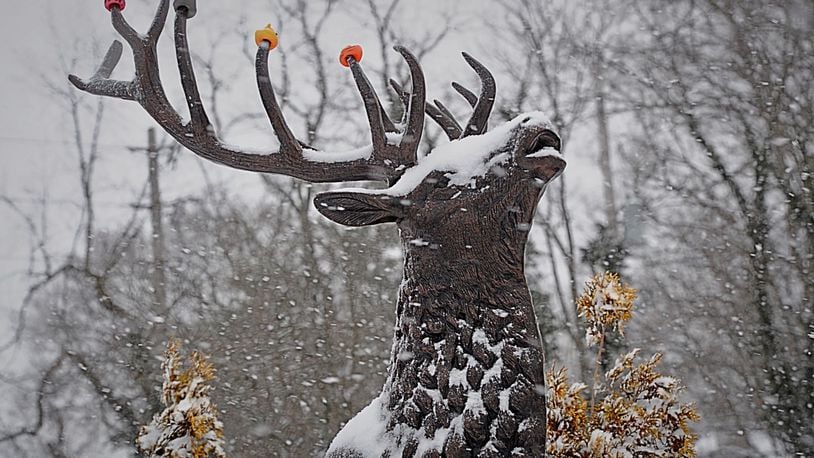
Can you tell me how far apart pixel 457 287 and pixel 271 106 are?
0.29m

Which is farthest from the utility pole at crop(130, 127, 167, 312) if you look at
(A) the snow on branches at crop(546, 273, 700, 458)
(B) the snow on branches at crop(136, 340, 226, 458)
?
(A) the snow on branches at crop(546, 273, 700, 458)

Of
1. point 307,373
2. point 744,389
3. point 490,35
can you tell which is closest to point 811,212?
point 744,389

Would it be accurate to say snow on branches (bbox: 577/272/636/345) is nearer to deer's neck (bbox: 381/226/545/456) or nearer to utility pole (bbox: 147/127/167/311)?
deer's neck (bbox: 381/226/545/456)

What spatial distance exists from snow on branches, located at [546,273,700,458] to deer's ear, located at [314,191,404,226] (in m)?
0.54

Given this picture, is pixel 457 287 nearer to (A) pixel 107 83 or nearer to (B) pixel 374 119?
(B) pixel 374 119

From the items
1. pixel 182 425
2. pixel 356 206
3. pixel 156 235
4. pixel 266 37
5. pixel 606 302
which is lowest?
pixel 182 425

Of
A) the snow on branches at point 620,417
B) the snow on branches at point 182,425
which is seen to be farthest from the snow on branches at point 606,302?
the snow on branches at point 182,425

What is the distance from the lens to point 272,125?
0.82 meters

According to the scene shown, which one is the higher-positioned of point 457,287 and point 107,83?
point 107,83

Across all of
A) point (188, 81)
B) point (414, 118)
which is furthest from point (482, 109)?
point (188, 81)

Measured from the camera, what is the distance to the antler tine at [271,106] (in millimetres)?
796

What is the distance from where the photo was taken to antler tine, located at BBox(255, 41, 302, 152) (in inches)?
31.3

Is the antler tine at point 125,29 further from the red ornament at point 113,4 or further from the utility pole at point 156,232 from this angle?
the utility pole at point 156,232

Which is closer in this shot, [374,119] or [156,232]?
[374,119]
